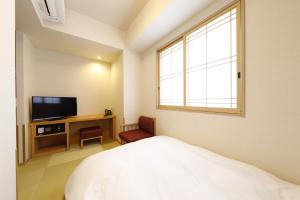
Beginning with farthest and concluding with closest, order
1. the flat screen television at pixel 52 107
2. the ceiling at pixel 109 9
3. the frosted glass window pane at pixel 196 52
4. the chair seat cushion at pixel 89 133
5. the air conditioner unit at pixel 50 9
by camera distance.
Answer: the chair seat cushion at pixel 89 133, the flat screen television at pixel 52 107, the ceiling at pixel 109 9, the frosted glass window pane at pixel 196 52, the air conditioner unit at pixel 50 9

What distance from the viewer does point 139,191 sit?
76cm

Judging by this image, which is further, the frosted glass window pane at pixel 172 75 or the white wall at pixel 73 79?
the white wall at pixel 73 79

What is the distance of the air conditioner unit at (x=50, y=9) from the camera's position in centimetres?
162

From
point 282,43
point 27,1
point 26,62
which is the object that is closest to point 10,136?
point 27,1

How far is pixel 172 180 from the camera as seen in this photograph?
2.90 feet

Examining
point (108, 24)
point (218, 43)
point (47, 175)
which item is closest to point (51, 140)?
point (47, 175)

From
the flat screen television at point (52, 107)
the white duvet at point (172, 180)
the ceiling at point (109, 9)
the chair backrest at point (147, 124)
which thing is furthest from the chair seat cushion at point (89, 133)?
the ceiling at point (109, 9)

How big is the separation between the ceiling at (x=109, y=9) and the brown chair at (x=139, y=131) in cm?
219

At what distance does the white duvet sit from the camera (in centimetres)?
76

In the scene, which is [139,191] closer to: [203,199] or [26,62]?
[203,199]

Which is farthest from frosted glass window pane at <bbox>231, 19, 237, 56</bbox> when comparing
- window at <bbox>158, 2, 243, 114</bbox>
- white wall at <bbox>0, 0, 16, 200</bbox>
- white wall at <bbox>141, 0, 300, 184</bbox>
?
white wall at <bbox>0, 0, 16, 200</bbox>

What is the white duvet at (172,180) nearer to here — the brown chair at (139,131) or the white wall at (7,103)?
the white wall at (7,103)

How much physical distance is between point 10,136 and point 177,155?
1.37 metres

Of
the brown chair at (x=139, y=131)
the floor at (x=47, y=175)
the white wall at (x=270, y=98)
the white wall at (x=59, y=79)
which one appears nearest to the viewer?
the white wall at (x=270, y=98)
